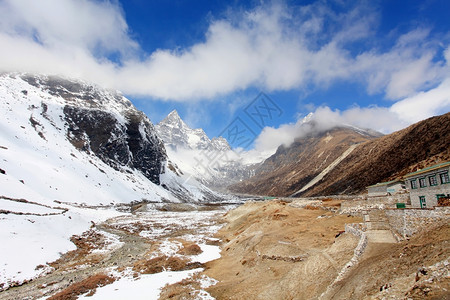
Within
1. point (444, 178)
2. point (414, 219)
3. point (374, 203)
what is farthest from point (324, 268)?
point (374, 203)

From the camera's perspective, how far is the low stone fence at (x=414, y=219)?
15.3 meters

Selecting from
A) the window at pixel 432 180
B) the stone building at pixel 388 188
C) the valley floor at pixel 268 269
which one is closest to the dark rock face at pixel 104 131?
the valley floor at pixel 268 269

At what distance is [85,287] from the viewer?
2027 cm

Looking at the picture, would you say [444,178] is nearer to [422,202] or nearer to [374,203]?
[422,202]

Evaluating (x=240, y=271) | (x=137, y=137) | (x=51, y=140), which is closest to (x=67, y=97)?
(x=137, y=137)

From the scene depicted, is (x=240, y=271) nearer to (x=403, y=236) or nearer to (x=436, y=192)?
(x=403, y=236)

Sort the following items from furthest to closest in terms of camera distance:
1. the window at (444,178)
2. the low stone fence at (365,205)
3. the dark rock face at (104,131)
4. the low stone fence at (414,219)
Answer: the dark rock face at (104,131)
the low stone fence at (365,205)
the window at (444,178)
the low stone fence at (414,219)

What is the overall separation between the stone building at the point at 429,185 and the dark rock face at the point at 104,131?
141039 millimetres

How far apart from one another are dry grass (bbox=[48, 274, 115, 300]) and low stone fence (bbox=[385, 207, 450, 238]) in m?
24.8

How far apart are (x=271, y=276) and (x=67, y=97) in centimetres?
20254

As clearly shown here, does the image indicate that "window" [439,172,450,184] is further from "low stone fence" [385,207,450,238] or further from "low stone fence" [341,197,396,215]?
"low stone fence" [385,207,450,238]

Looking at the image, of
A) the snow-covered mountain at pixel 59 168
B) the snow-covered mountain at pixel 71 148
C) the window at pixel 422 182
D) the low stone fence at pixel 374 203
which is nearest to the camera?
the window at pixel 422 182

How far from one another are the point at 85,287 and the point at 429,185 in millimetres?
36046

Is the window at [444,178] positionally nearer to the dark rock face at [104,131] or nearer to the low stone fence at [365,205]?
the low stone fence at [365,205]
